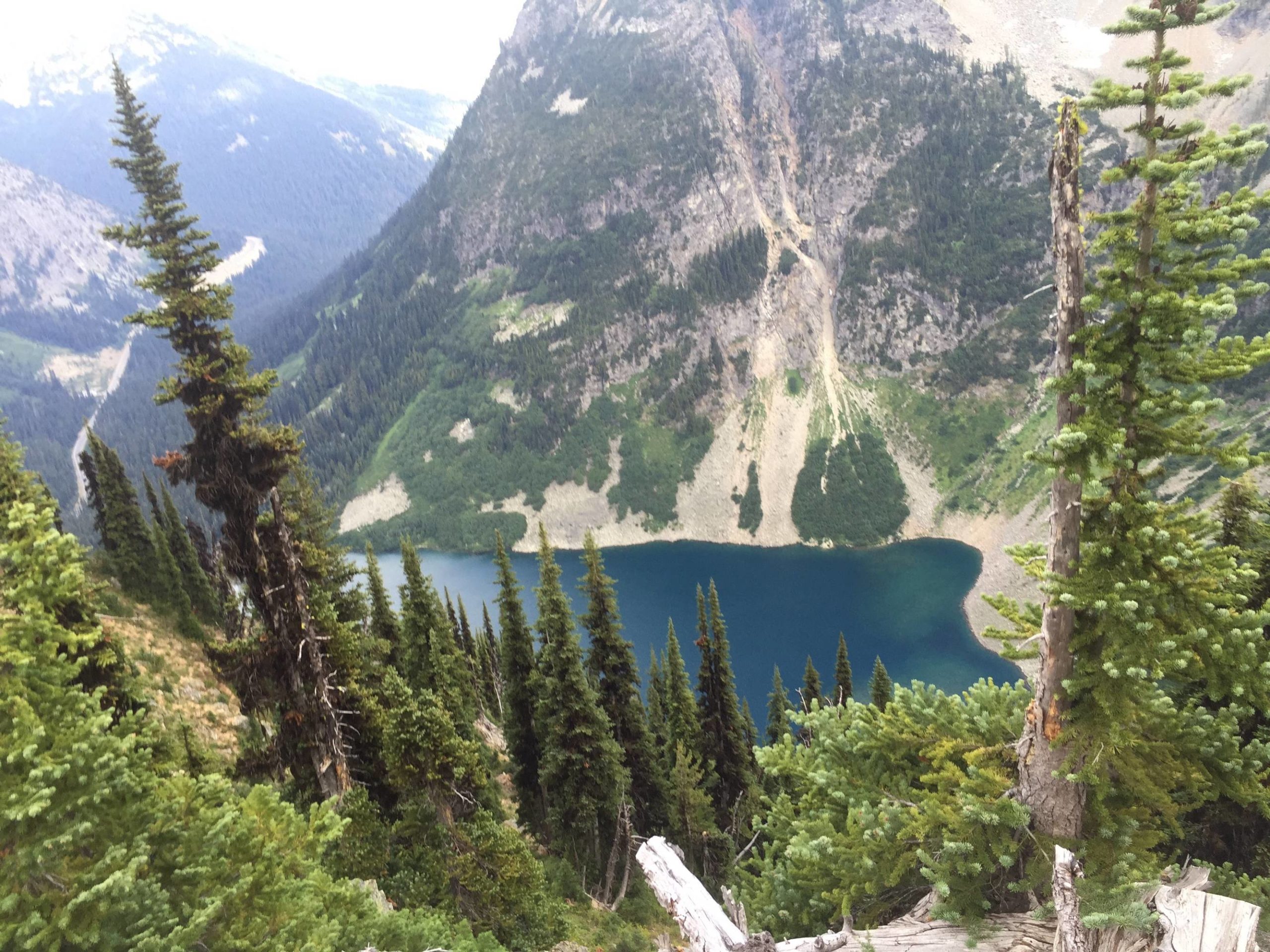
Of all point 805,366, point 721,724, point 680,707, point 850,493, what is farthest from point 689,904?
point 805,366

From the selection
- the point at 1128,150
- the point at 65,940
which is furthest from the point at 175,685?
the point at 1128,150

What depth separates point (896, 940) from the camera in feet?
30.1

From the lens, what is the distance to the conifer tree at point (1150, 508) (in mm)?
7820

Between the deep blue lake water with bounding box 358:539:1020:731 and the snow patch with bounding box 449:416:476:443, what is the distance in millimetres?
39868

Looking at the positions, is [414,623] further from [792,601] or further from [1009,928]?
[792,601]

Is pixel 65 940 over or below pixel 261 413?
below

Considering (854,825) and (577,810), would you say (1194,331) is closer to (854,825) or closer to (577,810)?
(854,825)

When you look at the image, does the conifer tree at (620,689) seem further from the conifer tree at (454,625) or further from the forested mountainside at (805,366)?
the forested mountainside at (805,366)

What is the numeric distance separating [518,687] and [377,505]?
159150 millimetres

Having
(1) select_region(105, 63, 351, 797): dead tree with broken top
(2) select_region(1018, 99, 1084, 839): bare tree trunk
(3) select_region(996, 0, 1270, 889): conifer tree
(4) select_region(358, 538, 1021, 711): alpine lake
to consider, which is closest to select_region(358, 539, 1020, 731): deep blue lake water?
(4) select_region(358, 538, 1021, 711): alpine lake

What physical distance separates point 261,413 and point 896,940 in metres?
17.4

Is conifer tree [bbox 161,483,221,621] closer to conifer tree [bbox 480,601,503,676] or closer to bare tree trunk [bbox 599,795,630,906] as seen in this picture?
conifer tree [bbox 480,601,503,676]

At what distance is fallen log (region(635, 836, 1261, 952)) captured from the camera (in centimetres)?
689

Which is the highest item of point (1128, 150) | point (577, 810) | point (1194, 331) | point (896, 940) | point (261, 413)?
point (1128, 150)
